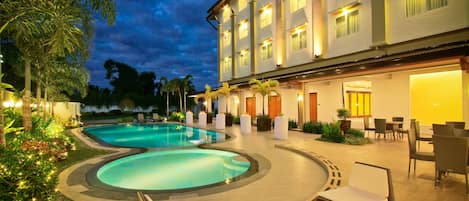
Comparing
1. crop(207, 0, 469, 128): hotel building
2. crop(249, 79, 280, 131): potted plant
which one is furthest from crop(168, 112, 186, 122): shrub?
crop(249, 79, 280, 131): potted plant

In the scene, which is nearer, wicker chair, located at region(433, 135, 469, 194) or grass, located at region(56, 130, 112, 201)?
wicker chair, located at region(433, 135, 469, 194)

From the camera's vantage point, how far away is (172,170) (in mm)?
7766

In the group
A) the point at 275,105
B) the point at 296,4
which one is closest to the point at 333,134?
the point at 275,105

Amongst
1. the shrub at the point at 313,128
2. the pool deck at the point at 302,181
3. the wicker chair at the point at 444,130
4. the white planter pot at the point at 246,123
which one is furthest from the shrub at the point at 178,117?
the wicker chair at the point at 444,130

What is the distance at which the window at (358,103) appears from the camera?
17.4 metres

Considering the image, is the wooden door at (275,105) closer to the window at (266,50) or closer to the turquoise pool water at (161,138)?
the window at (266,50)

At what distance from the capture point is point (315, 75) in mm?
12938

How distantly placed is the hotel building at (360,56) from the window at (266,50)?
0.08 metres

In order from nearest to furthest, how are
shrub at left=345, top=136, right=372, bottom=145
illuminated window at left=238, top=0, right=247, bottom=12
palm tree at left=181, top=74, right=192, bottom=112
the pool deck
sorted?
the pool deck, shrub at left=345, top=136, right=372, bottom=145, illuminated window at left=238, top=0, right=247, bottom=12, palm tree at left=181, top=74, right=192, bottom=112

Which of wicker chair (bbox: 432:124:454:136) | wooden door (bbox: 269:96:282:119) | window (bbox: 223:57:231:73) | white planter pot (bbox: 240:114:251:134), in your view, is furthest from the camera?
window (bbox: 223:57:231:73)

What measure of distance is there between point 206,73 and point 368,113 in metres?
67.8

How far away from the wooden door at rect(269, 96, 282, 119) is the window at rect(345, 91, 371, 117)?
5119 mm

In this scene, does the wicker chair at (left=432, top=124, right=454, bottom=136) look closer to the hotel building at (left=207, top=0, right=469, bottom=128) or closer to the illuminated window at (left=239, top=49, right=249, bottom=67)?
the hotel building at (left=207, top=0, right=469, bottom=128)

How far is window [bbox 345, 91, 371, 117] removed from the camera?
17391mm
